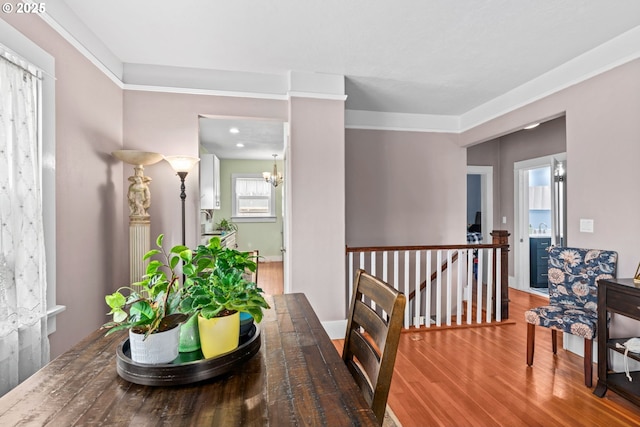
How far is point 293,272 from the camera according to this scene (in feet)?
10.2

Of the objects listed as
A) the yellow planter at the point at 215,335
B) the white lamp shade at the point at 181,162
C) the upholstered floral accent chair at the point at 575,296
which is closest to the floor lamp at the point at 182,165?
the white lamp shade at the point at 181,162

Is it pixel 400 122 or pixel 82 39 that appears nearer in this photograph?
pixel 82 39

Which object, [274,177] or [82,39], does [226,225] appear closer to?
[274,177]

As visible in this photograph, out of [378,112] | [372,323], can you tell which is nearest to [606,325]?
[372,323]

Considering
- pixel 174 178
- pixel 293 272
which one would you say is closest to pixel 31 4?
pixel 174 178

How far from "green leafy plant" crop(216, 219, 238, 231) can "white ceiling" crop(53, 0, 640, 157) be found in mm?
4576

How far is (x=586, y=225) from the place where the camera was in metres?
2.69

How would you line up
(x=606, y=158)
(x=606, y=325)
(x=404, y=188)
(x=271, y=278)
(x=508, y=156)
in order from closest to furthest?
(x=606, y=325) → (x=606, y=158) → (x=404, y=188) → (x=508, y=156) → (x=271, y=278)

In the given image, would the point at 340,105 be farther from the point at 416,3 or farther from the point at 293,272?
the point at 293,272

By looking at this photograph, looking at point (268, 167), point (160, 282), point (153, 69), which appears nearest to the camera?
point (160, 282)

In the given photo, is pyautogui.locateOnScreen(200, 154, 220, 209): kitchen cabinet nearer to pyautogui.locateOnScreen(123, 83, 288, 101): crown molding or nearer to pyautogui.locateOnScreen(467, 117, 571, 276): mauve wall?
pyautogui.locateOnScreen(123, 83, 288, 101): crown molding

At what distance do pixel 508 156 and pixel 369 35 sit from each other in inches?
155

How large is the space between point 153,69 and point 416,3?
2.35 metres

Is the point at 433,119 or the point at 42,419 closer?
the point at 42,419
